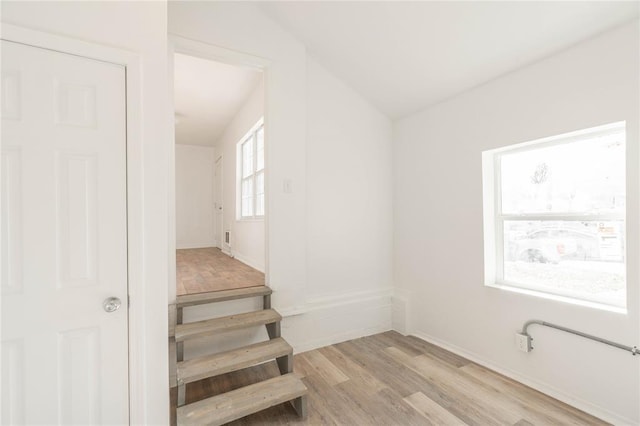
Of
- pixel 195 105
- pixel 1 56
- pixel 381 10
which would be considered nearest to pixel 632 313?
pixel 381 10

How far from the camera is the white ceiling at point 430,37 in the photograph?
75.5 inches

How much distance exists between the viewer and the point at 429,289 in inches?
123

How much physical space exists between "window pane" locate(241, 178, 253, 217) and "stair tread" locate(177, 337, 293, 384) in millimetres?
2560

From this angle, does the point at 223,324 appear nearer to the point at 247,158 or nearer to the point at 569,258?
the point at 569,258

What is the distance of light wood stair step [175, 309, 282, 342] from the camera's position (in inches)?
84.4

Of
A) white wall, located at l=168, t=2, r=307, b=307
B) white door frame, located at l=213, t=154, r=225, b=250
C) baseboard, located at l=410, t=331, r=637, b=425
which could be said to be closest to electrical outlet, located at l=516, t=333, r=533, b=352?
baseboard, located at l=410, t=331, r=637, b=425

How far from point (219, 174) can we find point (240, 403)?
5.51 meters

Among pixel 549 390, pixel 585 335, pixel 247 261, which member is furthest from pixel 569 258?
pixel 247 261

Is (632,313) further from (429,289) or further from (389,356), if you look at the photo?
(389,356)

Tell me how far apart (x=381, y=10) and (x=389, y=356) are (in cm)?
305

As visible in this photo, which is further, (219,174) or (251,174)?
(219,174)

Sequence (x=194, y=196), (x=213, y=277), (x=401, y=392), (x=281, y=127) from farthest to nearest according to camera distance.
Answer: (x=194, y=196)
(x=213, y=277)
(x=281, y=127)
(x=401, y=392)

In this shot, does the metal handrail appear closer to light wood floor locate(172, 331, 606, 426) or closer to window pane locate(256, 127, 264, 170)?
light wood floor locate(172, 331, 606, 426)

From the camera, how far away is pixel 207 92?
166 inches
